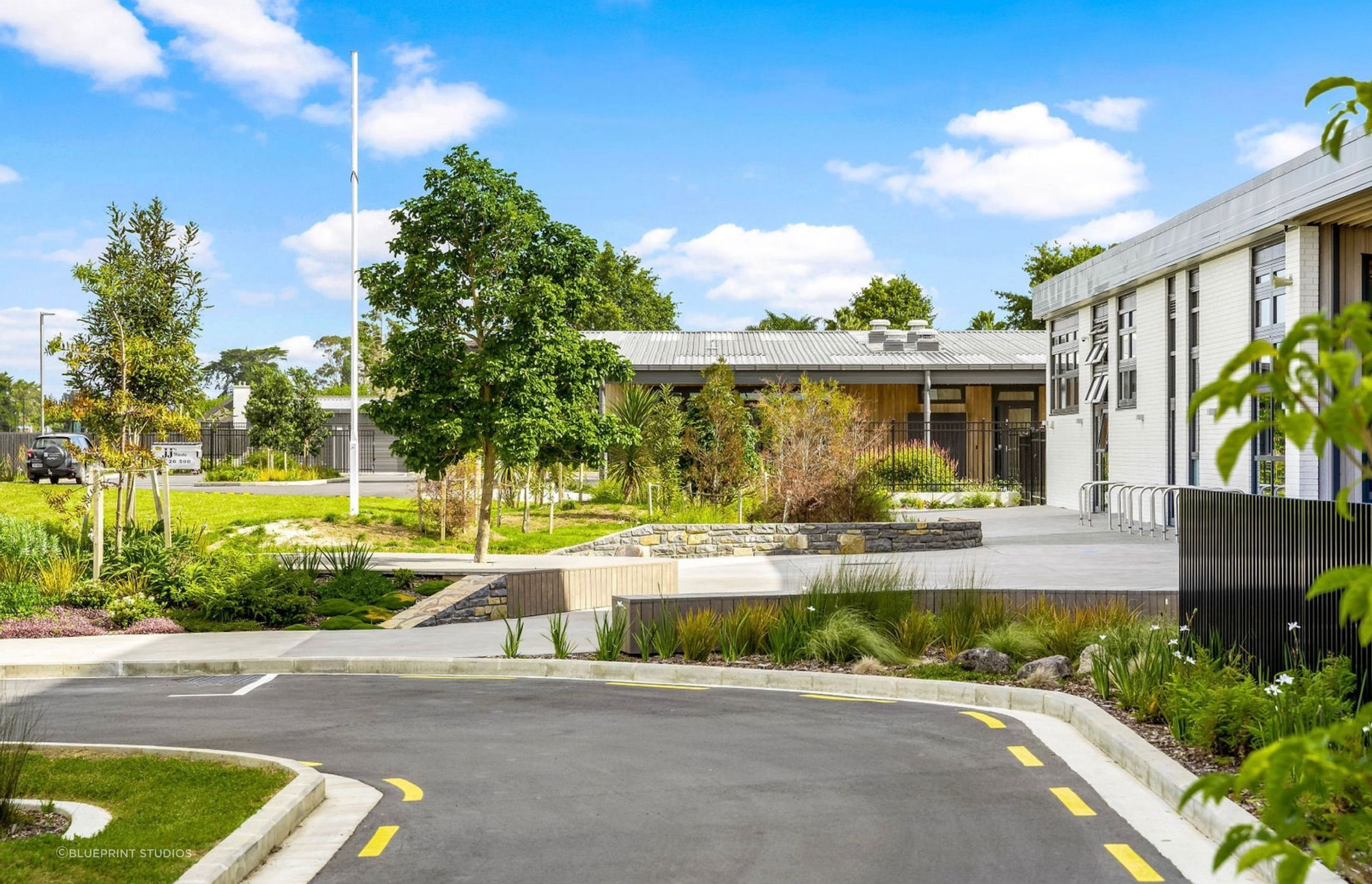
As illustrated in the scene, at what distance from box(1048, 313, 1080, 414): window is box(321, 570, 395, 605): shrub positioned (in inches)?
797

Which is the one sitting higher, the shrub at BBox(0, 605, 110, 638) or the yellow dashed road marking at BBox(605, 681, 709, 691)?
the shrub at BBox(0, 605, 110, 638)

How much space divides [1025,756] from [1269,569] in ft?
8.03

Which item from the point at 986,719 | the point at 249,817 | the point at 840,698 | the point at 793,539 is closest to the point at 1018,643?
the point at 840,698

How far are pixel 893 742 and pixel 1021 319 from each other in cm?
6393

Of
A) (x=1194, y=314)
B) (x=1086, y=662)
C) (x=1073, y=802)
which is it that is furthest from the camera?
(x=1194, y=314)

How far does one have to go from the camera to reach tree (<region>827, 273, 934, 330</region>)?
6794 cm

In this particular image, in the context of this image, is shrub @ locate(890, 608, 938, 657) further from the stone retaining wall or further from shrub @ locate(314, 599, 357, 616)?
the stone retaining wall

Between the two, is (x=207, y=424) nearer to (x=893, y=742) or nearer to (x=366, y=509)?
(x=366, y=509)

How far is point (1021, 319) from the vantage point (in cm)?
6969

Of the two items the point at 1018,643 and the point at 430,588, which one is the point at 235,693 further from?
the point at 1018,643

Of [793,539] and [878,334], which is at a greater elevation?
[878,334]

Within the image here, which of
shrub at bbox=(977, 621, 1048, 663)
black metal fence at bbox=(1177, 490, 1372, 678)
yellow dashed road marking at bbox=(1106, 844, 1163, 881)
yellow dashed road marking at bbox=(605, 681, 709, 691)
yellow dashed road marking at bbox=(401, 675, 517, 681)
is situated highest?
black metal fence at bbox=(1177, 490, 1372, 678)

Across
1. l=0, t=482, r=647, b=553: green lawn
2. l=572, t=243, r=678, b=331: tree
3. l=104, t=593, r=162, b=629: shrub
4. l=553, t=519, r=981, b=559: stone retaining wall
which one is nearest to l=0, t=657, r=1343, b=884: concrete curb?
l=104, t=593, r=162, b=629: shrub

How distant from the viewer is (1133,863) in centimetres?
600
